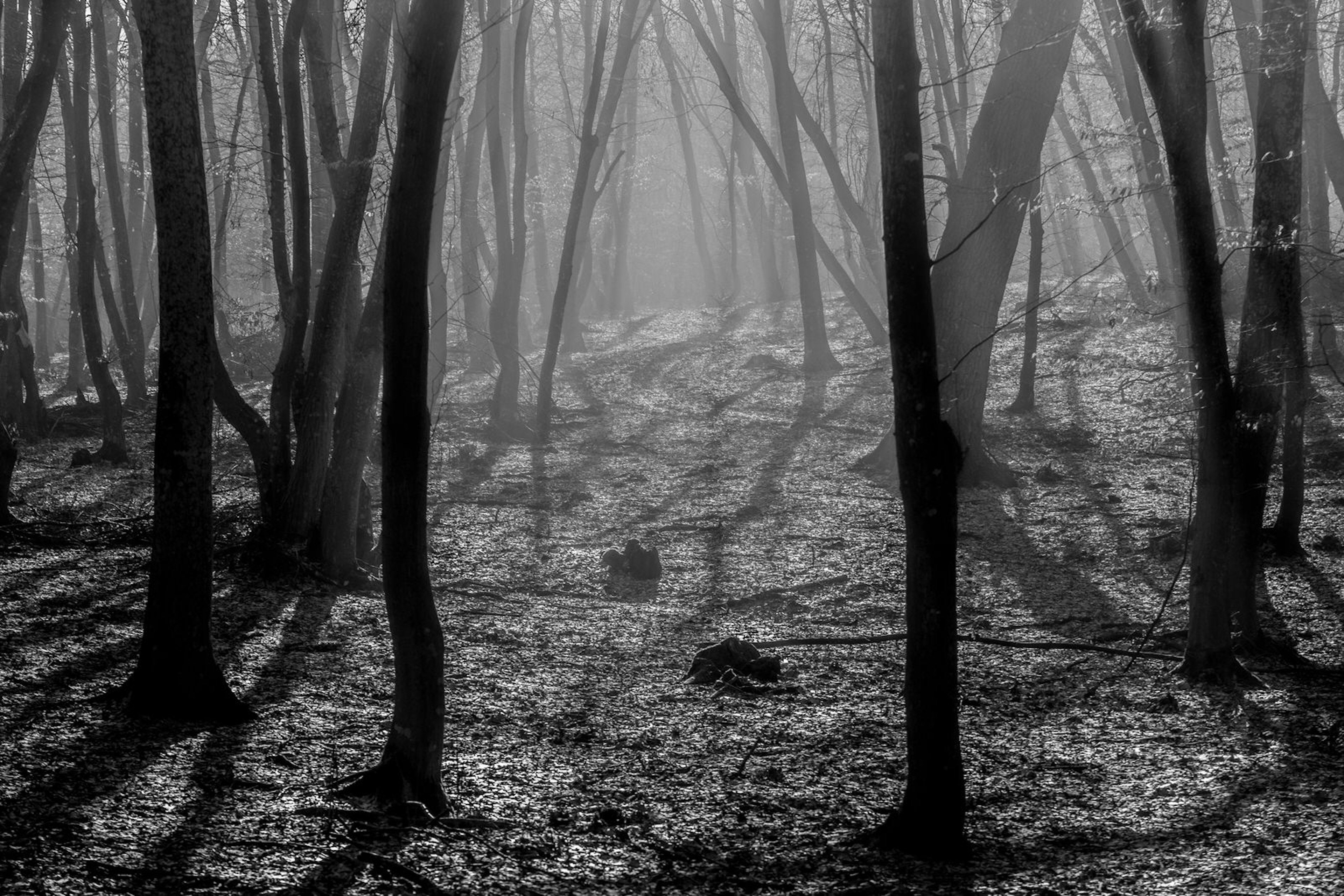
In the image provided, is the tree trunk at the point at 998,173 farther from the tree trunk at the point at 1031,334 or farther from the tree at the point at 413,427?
the tree at the point at 413,427

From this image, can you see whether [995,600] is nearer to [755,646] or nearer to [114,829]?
[755,646]

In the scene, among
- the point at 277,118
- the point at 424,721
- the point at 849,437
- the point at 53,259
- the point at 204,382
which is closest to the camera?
the point at 424,721

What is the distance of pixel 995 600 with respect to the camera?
892 cm

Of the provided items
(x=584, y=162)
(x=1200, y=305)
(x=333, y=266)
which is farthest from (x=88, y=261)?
(x=1200, y=305)

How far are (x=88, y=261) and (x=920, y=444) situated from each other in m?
12.9

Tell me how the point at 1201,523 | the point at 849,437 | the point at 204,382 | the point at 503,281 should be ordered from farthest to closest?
the point at 503,281 → the point at 849,437 → the point at 1201,523 → the point at 204,382

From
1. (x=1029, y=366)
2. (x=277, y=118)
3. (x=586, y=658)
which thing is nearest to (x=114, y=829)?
(x=586, y=658)

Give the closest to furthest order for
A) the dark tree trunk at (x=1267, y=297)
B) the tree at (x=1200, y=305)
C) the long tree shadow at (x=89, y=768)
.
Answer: the long tree shadow at (x=89, y=768), the tree at (x=1200, y=305), the dark tree trunk at (x=1267, y=297)

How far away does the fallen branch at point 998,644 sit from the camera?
23.0 feet

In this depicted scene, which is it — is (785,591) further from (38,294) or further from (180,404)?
(38,294)

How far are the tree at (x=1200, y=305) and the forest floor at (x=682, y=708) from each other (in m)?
0.45

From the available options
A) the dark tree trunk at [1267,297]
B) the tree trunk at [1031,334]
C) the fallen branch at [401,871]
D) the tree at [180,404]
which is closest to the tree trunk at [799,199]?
the tree trunk at [1031,334]

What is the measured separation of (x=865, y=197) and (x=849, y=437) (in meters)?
10.8

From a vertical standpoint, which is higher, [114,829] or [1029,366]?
[1029,366]
